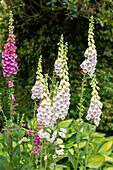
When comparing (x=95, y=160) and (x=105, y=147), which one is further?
(x=105, y=147)

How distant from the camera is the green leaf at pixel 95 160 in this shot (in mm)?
2939

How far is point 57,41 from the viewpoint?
5.21 metres

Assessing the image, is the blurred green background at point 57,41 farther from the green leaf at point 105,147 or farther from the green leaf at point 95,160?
the green leaf at point 95,160

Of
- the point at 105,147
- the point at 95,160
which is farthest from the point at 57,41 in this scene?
the point at 95,160

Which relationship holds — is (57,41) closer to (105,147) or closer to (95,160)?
(105,147)

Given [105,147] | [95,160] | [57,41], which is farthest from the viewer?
[57,41]

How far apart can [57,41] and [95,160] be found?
120 inches

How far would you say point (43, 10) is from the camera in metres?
5.09

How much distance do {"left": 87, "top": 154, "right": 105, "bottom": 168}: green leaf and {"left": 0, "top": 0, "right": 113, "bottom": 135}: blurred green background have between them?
1902 mm

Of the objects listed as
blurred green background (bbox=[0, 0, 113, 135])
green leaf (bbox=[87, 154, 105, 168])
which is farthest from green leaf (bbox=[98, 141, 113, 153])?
blurred green background (bbox=[0, 0, 113, 135])

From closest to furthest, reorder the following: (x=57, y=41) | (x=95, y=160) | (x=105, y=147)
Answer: (x=95, y=160) < (x=105, y=147) < (x=57, y=41)

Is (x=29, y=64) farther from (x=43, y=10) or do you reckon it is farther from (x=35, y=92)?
(x=35, y=92)

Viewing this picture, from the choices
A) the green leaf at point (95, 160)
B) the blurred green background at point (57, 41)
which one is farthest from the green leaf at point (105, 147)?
the blurred green background at point (57, 41)

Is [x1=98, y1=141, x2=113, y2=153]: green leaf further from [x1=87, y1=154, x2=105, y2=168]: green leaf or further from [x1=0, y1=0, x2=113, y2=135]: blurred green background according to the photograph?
[x1=0, y1=0, x2=113, y2=135]: blurred green background
